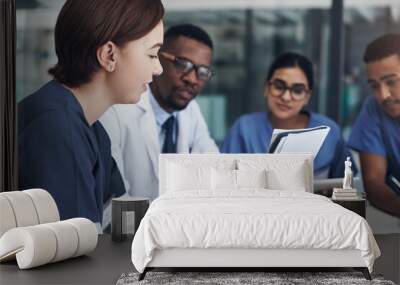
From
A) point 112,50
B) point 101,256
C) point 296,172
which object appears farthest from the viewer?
point 112,50

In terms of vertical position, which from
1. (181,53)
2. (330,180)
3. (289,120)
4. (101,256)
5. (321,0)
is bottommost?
(101,256)

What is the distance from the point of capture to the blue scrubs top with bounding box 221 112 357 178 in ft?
26.4

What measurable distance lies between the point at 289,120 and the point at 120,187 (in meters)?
1.90

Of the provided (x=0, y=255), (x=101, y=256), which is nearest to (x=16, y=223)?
(x=0, y=255)

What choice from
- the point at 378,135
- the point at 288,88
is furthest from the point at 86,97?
the point at 378,135

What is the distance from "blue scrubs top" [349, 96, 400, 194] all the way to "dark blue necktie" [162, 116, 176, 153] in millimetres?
1866

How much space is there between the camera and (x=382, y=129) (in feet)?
26.4

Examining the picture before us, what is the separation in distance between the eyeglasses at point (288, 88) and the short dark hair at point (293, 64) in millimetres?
70

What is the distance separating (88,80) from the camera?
7.94 meters

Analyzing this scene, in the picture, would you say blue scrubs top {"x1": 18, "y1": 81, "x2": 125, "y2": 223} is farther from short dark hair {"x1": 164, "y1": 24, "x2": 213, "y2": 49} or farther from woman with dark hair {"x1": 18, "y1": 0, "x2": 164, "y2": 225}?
short dark hair {"x1": 164, "y1": 24, "x2": 213, "y2": 49}

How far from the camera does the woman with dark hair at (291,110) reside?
8.04m

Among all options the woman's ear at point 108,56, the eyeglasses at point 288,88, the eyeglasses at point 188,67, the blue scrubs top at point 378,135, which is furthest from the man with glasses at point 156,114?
the blue scrubs top at point 378,135

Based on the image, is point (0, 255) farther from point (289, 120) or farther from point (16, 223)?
point (289, 120)

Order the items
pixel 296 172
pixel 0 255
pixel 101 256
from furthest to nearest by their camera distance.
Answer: pixel 296 172, pixel 101 256, pixel 0 255
